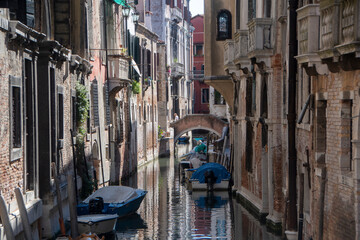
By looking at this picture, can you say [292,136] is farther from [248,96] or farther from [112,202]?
[248,96]

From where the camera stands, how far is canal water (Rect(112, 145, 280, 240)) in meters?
17.9

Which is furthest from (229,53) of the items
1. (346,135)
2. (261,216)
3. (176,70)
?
(176,70)

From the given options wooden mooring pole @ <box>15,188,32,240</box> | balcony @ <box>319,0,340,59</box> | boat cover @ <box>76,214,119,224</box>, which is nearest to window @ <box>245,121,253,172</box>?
boat cover @ <box>76,214,119,224</box>

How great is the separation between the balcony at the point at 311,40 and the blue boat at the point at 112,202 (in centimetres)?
745

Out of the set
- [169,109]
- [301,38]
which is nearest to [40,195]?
[301,38]

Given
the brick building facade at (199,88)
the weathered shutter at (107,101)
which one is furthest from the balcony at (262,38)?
the brick building facade at (199,88)

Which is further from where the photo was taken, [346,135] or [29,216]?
[29,216]

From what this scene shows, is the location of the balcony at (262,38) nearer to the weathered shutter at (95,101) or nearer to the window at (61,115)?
the window at (61,115)

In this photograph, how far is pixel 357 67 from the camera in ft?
33.1

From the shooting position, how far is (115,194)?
20172 mm

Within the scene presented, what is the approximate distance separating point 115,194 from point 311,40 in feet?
32.6

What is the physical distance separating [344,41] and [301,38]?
229cm

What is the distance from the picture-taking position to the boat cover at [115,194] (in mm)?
19797

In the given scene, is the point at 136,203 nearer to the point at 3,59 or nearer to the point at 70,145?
the point at 70,145
